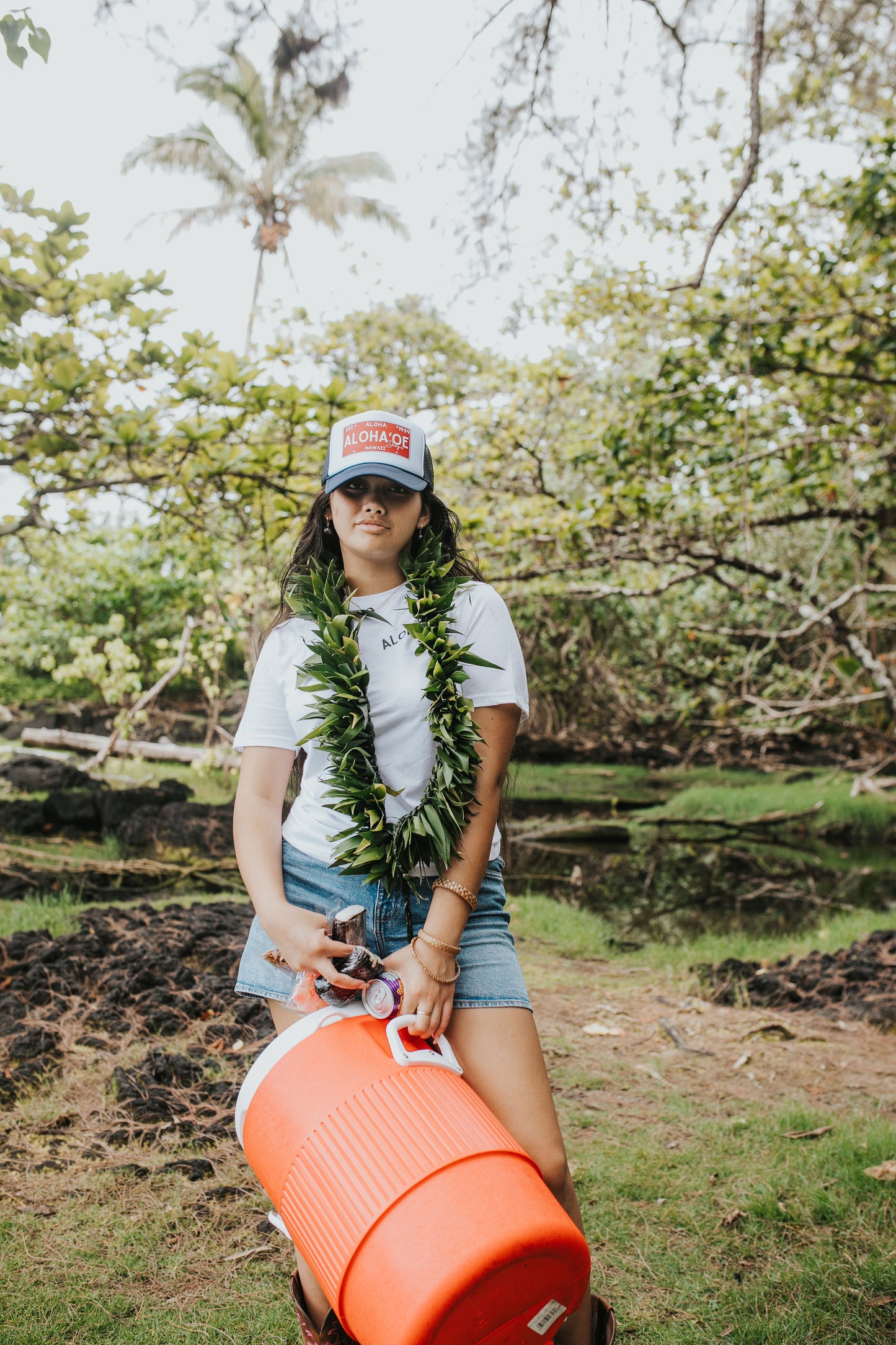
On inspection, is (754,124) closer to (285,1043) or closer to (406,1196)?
(285,1043)

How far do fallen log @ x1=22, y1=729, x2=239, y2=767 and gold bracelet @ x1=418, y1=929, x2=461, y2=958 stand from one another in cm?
808

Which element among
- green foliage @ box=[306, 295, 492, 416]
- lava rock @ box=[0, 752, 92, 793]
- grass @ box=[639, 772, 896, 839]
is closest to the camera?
lava rock @ box=[0, 752, 92, 793]

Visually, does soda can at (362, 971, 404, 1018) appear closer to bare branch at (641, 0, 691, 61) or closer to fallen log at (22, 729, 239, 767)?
bare branch at (641, 0, 691, 61)

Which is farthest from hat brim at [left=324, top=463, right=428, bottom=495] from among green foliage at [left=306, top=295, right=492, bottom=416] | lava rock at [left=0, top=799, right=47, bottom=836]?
green foliage at [left=306, top=295, right=492, bottom=416]

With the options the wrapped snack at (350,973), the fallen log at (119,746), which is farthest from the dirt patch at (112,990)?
the fallen log at (119,746)

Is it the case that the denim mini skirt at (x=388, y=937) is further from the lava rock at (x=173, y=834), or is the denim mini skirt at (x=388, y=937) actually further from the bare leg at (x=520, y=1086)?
the lava rock at (x=173, y=834)

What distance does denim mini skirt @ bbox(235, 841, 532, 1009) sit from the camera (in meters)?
1.82

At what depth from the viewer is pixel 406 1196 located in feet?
4.43

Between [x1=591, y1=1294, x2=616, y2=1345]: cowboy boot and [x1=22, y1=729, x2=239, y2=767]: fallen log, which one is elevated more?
[x1=22, y1=729, x2=239, y2=767]: fallen log

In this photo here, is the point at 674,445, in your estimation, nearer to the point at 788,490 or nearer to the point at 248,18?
the point at 788,490

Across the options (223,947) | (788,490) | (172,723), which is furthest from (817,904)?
(172,723)

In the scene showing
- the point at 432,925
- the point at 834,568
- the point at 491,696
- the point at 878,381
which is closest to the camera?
the point at 432,925

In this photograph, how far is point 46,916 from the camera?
5.04 meters

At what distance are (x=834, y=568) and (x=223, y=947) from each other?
11904mm
